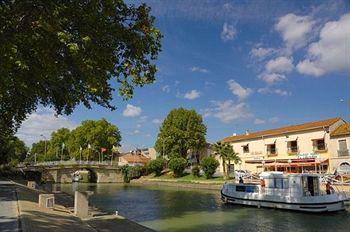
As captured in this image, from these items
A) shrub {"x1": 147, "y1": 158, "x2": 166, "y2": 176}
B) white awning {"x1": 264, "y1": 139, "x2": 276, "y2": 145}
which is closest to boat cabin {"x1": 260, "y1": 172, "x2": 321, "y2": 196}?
white awning {"x1": 264, "y1": 139, "x2": 276, "y2": 145}

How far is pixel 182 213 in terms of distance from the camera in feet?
113

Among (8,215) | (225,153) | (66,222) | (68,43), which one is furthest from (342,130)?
(68,43)

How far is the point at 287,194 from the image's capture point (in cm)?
3859

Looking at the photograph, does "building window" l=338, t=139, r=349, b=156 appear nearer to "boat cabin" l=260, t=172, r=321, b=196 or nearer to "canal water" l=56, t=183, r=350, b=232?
"boat cabin" l=260, t=172, r=321, b=196

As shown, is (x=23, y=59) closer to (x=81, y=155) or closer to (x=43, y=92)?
(x=43, y=92)

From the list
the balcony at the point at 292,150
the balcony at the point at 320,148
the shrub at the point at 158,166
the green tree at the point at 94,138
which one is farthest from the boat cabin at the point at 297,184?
the green tree at the point at 94,138

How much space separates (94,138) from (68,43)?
10672cm

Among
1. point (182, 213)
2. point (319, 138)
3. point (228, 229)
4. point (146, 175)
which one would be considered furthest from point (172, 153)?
point (228, 229)

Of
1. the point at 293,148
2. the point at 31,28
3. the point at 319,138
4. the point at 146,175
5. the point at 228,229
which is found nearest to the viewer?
the point at 31,28

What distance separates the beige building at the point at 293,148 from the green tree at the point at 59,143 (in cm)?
8193

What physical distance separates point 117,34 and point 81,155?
4189 inches

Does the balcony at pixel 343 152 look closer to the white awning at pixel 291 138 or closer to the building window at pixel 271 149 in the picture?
the white awning at pixel 291 138

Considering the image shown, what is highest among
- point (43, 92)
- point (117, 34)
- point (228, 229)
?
point (117, 34)

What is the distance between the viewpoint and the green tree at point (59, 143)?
14114 centimetres
